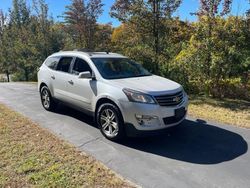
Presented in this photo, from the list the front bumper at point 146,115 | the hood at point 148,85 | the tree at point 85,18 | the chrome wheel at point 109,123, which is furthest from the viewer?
the tree at point 85,18

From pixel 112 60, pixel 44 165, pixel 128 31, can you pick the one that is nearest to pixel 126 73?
pixel 112 60

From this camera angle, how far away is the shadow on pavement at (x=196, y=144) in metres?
4.60

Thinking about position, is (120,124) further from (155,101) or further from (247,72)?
(247,72)

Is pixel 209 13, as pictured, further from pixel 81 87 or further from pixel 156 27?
pixel 81 87

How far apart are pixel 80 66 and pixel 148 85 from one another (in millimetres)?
1908

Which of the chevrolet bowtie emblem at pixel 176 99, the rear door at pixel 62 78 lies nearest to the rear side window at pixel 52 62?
the rear door at pixel 62 78

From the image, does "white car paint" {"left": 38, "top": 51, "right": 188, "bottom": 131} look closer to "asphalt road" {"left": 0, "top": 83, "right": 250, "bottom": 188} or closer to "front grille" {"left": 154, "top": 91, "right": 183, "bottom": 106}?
"front grille" {"left": 154, "top": 91, "right": 183, "bottom": 106}

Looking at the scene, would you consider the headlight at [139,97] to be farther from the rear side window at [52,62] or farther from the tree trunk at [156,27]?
the tree trunk at [156,27]

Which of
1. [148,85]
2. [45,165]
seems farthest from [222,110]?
[45,165]

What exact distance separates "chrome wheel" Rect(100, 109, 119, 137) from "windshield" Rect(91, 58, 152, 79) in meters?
0.80

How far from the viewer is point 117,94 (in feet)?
16.6

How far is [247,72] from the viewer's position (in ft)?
31.5

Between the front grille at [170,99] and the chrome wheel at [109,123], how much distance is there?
92 centimetres

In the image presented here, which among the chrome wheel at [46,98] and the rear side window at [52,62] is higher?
the rear side window at [52,62]
